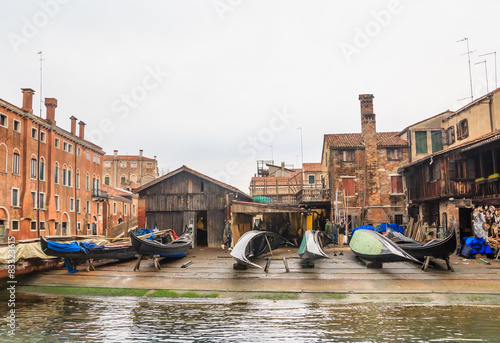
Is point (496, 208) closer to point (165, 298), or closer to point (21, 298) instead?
point (165, 298)

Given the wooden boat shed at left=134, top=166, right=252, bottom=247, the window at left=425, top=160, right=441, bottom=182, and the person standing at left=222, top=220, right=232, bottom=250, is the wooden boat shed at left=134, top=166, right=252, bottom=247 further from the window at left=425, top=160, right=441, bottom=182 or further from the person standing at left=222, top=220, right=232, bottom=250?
the window at left=425, top=160, right=441, bottom=182

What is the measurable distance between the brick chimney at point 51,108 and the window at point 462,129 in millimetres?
34043

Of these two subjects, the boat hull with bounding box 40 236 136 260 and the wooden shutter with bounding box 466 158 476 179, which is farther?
the wooden shutter with bounding box 466 158 476 179

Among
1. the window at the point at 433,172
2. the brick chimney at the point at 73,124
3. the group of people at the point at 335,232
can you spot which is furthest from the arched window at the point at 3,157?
the window at the point at 433,172

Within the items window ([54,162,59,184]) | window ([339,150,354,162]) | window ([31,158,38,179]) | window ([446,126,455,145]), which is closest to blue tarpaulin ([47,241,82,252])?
window ([31,158,38,179])

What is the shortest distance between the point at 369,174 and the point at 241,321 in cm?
2769

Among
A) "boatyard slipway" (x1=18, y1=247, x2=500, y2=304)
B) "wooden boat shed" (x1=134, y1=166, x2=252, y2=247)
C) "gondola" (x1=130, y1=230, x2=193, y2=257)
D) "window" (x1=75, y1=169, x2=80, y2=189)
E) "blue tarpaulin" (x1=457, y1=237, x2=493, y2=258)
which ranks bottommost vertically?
"boatyard slipway" (x1=18, y1=247, x2=500, y2=304)

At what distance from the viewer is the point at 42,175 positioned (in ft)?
121

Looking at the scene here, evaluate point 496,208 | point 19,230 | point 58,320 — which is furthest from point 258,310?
point 19,230

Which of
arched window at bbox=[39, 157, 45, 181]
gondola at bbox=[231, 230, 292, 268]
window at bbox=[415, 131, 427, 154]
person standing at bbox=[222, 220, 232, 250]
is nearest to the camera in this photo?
gondola at bbox=[231, 230, 292, 268]

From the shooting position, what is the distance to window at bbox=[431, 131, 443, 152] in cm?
3194

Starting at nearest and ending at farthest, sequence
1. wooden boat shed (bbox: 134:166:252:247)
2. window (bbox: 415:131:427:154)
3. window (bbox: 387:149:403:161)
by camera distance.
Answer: wooden boat shed (bbox: 134:166:252:247) < window (bbox: 415:131:427:154) < window (bbox: 387:149:403:161)

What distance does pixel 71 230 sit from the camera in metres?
42.3

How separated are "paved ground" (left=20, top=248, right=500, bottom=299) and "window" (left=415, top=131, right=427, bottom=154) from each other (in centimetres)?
1486
